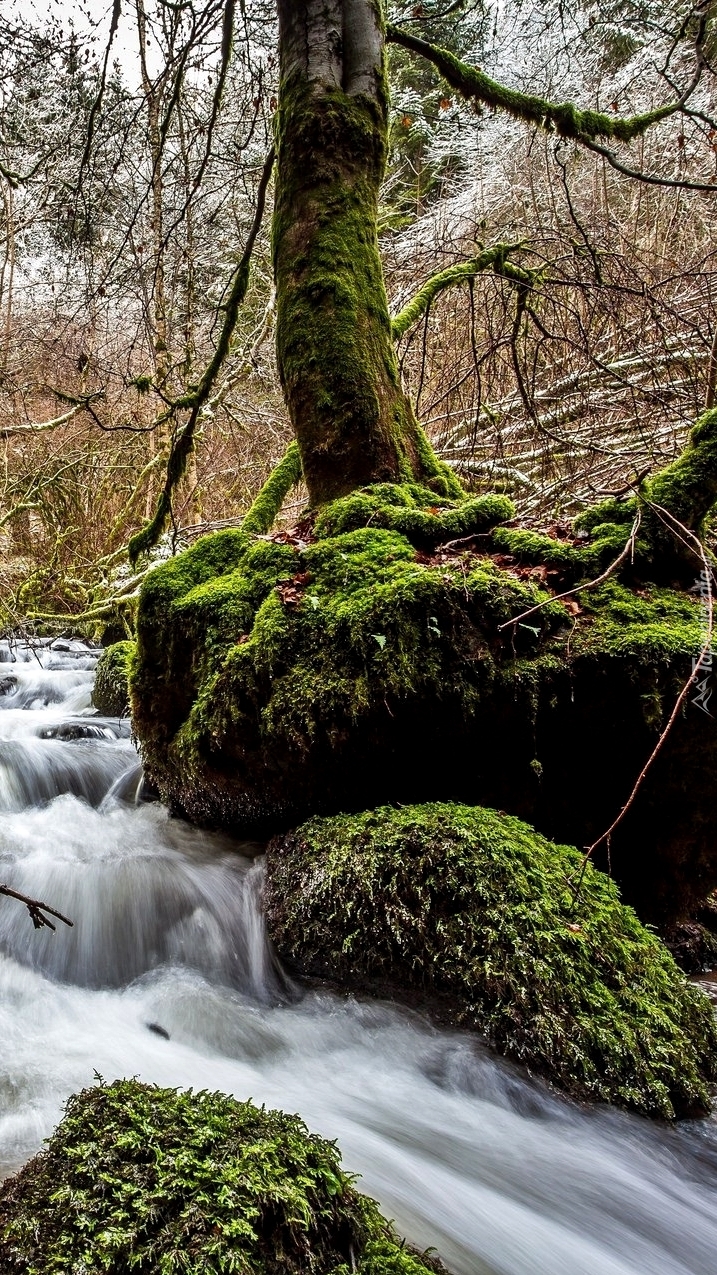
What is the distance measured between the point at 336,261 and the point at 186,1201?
11.7ft

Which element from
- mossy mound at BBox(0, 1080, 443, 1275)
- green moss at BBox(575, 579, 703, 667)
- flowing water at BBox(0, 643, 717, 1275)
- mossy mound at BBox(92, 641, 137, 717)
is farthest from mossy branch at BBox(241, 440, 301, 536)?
mossy mound at BBox(0, 1080, 443, 1275)

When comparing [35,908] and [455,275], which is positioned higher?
[455,275]

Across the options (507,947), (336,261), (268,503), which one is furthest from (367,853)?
(336,261)

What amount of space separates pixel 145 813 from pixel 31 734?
2095mm

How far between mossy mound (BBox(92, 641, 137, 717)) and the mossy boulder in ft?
9.77

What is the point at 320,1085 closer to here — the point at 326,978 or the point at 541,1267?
the point at 326,978

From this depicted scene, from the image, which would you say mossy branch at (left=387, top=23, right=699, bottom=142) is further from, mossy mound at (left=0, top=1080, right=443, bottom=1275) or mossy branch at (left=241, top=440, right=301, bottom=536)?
mossy mound at (left=0, top=1080, right=443, bottom=1275)

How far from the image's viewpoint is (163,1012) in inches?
95.8

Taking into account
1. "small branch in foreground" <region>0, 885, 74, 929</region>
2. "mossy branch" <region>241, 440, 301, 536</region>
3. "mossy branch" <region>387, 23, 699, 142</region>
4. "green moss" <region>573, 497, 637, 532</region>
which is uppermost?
"mossy branch" <region>387, 23, 699, 142</region>

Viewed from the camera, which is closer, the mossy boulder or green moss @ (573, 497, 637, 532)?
the mossy boulder

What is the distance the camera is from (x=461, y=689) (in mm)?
2490

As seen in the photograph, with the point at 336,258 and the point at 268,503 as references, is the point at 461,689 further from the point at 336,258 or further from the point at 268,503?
the point at 336,258

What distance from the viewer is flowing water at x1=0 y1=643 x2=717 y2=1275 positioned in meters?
1.68

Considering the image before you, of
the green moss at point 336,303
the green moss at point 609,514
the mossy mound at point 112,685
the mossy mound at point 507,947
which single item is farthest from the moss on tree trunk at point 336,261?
the mossy mound at point 112,685
